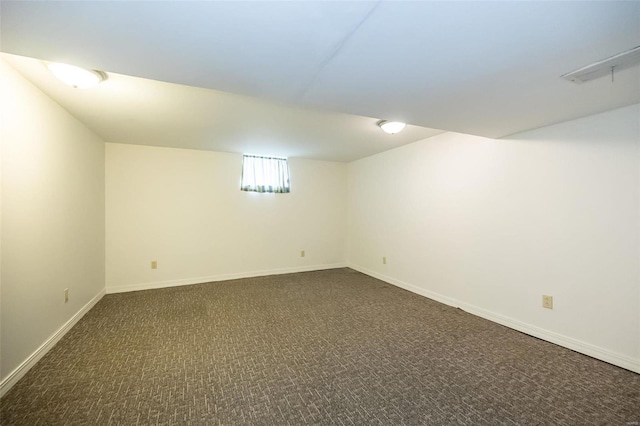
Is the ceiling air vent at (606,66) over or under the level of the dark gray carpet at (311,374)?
over

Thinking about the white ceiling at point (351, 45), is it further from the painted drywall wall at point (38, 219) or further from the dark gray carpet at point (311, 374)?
the dark gray carpet at point (311, 374)

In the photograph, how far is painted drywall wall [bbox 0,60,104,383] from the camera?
70.2 inches

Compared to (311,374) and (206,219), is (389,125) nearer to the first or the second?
(311,374)

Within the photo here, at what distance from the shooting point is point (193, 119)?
9.26ft

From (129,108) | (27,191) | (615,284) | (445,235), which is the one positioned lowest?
(615,284)

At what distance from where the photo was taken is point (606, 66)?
57.2 inches

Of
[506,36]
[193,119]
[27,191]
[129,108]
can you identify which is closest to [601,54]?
[506,36]

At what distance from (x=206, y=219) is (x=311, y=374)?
326 cm

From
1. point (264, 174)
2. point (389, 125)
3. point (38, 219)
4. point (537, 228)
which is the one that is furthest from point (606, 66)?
point (264, 174)

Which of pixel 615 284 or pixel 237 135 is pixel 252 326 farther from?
pixel 615 284

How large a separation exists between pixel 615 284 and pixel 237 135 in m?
4.00

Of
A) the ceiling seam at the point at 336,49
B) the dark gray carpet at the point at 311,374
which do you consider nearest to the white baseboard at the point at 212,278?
the dark gray carpet at the point at 311,374

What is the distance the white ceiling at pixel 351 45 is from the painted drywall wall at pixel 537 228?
21.9 inches

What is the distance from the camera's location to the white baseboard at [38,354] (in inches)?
68.0
